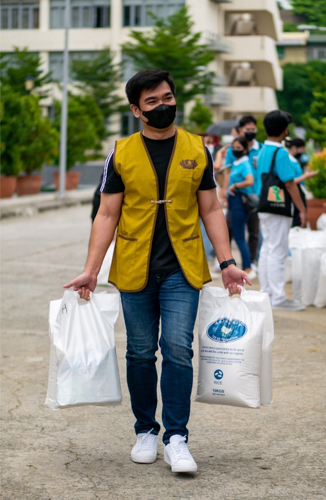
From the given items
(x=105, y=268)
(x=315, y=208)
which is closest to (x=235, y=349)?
(x=105, y=268)

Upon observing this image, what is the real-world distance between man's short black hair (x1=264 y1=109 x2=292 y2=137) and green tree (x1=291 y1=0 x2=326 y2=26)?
307 ft

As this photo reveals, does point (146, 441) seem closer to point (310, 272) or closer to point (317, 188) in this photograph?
point (310, 272)

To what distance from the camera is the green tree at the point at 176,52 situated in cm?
5456

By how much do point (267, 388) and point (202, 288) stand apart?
56 cm

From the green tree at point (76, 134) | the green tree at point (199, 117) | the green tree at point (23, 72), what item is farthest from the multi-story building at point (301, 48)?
the green tree at point (76, 134)

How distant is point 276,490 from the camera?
3994 mm

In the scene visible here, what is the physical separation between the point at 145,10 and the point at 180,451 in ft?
203

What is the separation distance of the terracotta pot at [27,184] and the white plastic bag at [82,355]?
2385cm

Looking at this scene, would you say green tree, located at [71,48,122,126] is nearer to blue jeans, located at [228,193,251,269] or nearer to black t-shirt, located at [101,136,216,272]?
blue jeans, located at [228,193,251,269]

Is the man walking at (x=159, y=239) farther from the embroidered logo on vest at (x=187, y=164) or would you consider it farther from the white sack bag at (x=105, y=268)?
the white sack bag at (x=105, y=268)

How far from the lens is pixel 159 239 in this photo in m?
4.28

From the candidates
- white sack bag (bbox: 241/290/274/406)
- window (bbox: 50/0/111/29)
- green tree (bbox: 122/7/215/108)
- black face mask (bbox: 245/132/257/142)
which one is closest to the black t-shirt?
white sack bag (bbox: 241/290/274/406)

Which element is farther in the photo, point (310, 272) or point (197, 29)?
point (197, 29)

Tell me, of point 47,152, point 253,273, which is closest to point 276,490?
point 253,273
